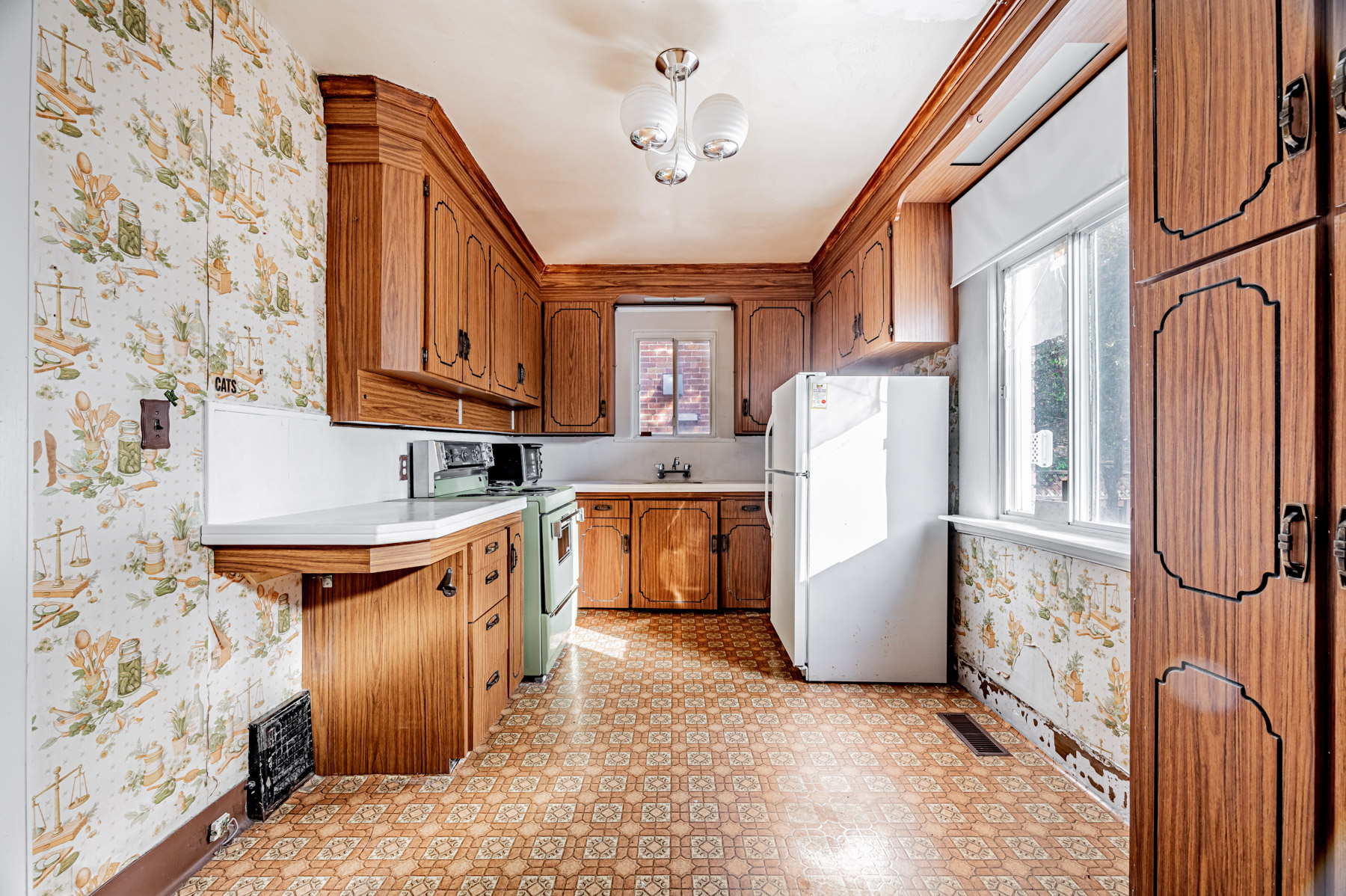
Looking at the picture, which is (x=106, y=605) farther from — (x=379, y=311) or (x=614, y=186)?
(x=614, y=186)

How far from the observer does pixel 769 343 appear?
4.42 meters

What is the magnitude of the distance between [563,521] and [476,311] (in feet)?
4.08

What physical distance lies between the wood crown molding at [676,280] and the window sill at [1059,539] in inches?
94.6

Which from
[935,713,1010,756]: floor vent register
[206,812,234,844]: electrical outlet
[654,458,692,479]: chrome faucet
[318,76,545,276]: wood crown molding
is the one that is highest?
[318,76,545,276]: wood crown molding

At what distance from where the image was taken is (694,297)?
14.5ft

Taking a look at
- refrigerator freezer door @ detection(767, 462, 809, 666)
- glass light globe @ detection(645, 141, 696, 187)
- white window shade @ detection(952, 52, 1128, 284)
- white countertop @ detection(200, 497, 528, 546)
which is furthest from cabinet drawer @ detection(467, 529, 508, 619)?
white window shade @ detection(952, 52, 1128, 284)

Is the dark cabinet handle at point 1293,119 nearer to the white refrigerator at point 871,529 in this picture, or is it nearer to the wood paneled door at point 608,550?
the white refrigerator at point 871,529

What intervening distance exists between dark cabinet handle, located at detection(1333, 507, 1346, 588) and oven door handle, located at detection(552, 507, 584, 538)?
2686 mm

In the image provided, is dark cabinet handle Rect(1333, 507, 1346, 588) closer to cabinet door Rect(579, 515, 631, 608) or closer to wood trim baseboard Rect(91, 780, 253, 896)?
wood trim baseboard Rect(91, 780, 253, 896)

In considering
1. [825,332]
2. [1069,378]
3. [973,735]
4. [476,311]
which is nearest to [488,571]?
[476,311]

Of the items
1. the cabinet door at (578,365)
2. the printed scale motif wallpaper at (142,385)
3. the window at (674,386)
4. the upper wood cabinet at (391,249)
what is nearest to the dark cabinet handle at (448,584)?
the printed scale motif wallpaper at (142,385)

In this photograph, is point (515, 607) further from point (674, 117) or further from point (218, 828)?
point (674, 117)

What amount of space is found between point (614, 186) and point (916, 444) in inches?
81.7

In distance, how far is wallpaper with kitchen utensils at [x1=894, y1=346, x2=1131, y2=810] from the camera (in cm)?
178
